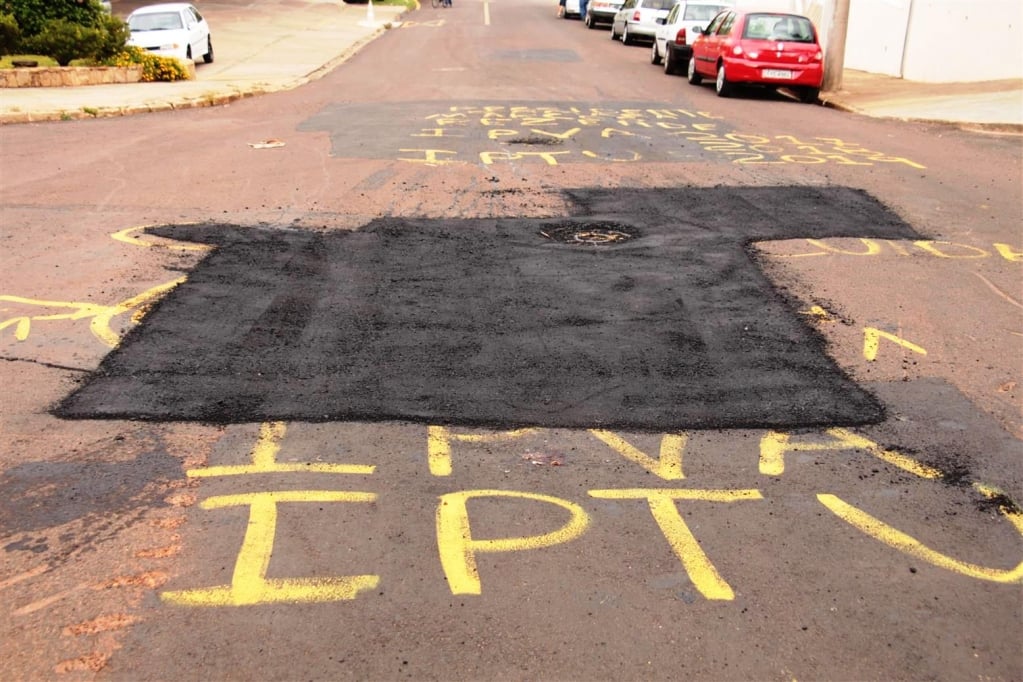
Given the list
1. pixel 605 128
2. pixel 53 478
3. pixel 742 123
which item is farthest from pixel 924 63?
pixel 53 478

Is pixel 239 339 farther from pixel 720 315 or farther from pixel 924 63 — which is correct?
pixel 924 63

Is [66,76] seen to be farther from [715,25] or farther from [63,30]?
[715,25]

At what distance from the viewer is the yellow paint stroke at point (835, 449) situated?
4.73 meters

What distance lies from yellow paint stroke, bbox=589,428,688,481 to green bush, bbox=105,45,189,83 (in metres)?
18.0

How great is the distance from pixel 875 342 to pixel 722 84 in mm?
13516

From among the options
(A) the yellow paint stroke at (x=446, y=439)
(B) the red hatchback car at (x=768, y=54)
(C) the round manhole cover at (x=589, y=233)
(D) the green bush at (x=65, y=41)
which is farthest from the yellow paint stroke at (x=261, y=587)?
(D) the green bush at (x=65, y=41)

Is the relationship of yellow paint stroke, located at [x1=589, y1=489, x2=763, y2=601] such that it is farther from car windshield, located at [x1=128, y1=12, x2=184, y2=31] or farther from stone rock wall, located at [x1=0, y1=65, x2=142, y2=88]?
car windshield, located at [x1=128, y1=12, x2=184, y2=31]

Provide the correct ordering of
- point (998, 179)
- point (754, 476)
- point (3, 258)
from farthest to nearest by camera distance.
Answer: point (998, 179), point (3, 258), point (754, 476)

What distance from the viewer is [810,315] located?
22.3 feet

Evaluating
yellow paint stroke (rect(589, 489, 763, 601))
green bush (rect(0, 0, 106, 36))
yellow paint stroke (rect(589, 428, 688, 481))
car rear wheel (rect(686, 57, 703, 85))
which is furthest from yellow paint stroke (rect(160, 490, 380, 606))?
green bush (rect(0, 0, 106, 36))

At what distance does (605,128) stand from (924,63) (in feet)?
33.2

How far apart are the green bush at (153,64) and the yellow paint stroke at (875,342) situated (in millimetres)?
17570

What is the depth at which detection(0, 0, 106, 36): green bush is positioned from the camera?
67.1 ft

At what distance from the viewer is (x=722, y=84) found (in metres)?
18.8
